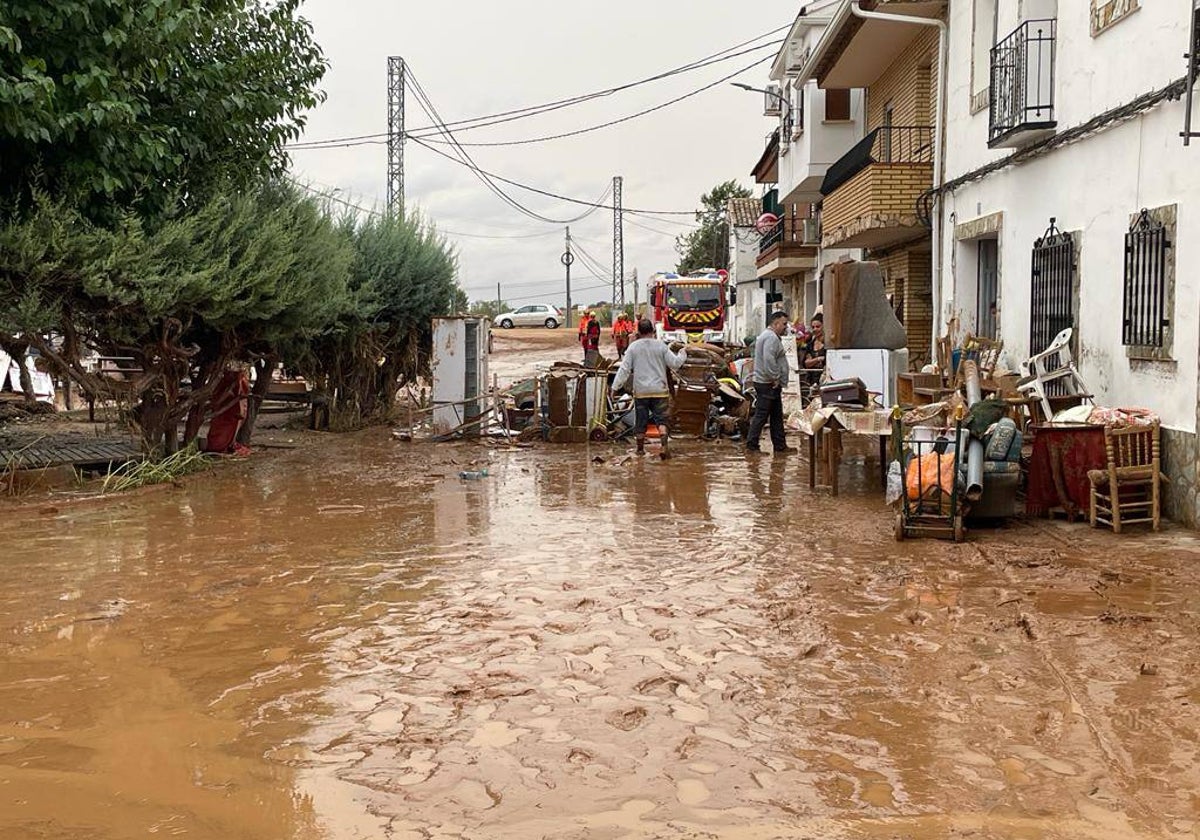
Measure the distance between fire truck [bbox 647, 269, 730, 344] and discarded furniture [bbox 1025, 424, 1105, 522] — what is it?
2604cm

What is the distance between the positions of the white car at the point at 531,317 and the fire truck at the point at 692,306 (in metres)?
24.5

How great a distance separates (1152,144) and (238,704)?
27.4ft

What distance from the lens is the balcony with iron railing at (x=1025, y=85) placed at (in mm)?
12000

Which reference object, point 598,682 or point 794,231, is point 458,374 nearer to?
point 598,682

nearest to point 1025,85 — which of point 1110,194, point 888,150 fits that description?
point 1110,194

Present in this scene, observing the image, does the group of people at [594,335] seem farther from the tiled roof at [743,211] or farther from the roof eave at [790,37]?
the tiled roof at [743,211]

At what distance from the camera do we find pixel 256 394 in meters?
15.8

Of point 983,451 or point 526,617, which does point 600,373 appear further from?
point 526,617

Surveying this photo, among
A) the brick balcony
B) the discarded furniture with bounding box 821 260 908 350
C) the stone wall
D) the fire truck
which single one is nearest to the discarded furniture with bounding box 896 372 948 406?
the discarded furniture with bounding box 821 260 908 350

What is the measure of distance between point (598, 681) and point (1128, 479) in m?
5.35

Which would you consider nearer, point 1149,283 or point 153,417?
point 1149,283

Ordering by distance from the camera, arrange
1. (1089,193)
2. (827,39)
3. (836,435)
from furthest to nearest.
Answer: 1. (827,39)
2. (836,435)
3. (1089,193)

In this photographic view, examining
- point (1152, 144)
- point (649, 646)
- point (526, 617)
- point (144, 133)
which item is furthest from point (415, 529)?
point (1152, 144)

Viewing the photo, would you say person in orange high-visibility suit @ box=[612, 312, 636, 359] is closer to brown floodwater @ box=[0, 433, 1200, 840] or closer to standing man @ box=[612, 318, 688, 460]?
standing man @ box=[612, 318, 688, 460]
